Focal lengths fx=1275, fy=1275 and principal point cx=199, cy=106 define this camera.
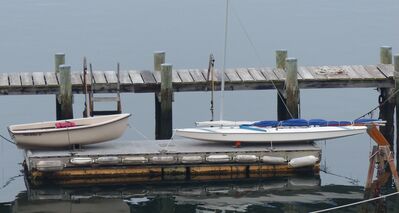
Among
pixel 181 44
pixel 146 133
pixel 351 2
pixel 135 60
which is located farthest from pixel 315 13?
pixel 146 133

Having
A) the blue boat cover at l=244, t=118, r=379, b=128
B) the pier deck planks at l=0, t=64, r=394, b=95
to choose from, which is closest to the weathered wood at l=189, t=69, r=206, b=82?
the pier deck planks at l=0, t=64, r=394, b=95

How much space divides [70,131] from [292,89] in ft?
23.4

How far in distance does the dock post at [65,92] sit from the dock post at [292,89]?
6692mm

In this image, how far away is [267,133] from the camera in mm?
37812

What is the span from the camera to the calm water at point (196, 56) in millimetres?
36969

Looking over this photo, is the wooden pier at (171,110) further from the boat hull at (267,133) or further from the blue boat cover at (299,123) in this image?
the blue boat cover at (299,123)

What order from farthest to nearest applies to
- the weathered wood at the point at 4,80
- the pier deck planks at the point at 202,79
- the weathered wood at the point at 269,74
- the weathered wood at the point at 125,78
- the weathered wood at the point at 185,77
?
the weathered wood at the point at 269,74 < the weathered wood at the point at 185,77 < the weathered wood at the point at 125,78 < the pier deck planks at the point at 202,79 < the weathered wood at the point at 4,80

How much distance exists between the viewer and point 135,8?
92.7 metres

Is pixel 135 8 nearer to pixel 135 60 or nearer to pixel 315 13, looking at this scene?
pixel 315 13

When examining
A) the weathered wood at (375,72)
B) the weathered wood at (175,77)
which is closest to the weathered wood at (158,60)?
the weathered wood at (175,77)

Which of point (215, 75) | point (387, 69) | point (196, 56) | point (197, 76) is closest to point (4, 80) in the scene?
point (197, 76)

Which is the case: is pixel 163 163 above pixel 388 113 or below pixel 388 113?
below

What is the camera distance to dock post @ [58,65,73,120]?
38.3m

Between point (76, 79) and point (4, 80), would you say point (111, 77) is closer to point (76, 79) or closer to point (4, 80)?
point (76, 79)
